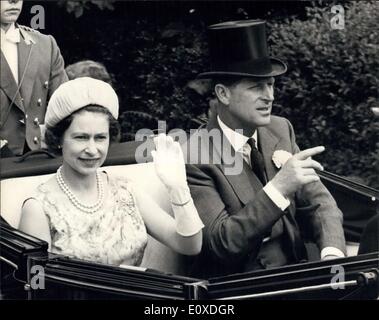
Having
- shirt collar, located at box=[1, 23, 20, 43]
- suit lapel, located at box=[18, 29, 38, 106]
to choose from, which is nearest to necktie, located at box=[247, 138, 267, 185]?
suit lapel, located at box=[18, 29, 38, 106]

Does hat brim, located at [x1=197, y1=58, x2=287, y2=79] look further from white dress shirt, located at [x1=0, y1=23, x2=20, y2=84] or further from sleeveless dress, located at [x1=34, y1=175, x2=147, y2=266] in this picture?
white dress shirt, located at [x1=0, y1=23, x2=20, y2=84]

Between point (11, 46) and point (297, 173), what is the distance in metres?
1.41

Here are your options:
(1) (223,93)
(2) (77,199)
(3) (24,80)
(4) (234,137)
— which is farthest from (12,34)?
(4) (234,137)

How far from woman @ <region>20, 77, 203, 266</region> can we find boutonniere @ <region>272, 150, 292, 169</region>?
18.0 inches

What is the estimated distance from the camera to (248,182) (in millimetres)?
3957

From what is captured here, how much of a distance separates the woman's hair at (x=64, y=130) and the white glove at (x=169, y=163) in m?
0.18

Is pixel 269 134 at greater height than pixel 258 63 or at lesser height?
lesser

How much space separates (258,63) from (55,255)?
1147 millimetres

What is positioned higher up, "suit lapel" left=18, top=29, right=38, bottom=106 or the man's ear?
"suit lapel" left=18, top=29, right=38, bottom=106

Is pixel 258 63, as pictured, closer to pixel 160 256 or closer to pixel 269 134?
pixel 269 134

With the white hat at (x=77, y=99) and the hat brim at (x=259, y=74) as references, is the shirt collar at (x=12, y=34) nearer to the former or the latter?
the white hat at (x=77, y=99)

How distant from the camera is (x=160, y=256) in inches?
154

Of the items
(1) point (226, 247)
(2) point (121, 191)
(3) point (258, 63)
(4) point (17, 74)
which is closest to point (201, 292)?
(1) point (226, 247)

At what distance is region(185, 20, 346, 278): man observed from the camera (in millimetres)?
3830
